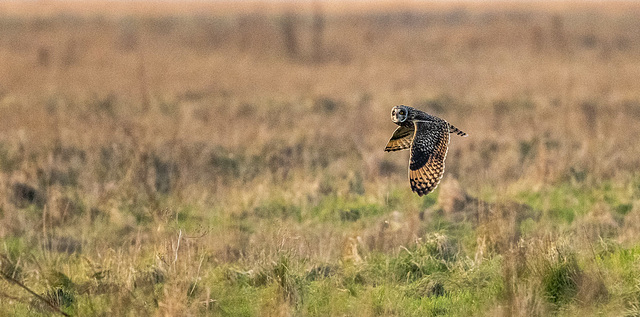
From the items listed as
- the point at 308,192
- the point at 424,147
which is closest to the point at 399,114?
the point at 424,147

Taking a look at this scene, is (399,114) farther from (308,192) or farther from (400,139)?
(308,192)

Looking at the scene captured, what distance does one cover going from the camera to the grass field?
19.5ft

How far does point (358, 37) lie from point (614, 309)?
86.6 ft

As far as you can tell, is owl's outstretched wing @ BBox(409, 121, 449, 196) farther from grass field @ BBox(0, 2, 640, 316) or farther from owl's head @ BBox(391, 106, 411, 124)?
grass field @ BBox(0, 2, 640, 316)

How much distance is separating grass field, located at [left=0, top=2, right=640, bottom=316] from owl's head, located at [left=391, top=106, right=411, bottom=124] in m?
1.02

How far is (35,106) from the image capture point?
51.3 ft

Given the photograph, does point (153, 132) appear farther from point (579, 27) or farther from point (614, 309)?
point (579, 27)

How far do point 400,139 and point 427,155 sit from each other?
400 millimetres

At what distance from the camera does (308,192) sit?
976cm

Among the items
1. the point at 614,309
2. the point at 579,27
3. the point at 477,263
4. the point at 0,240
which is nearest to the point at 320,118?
the point at 0,240

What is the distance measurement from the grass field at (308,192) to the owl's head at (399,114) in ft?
3.33

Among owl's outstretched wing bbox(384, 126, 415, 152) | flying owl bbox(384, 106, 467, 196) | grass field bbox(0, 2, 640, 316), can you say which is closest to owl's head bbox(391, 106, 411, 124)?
flying owl bbox(384, 106, 467, 196)

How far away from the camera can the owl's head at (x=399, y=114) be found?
18.9 feet

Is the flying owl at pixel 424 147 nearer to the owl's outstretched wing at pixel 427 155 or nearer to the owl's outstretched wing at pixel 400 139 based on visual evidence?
the owl's outstretched wing at pixel 427 155
